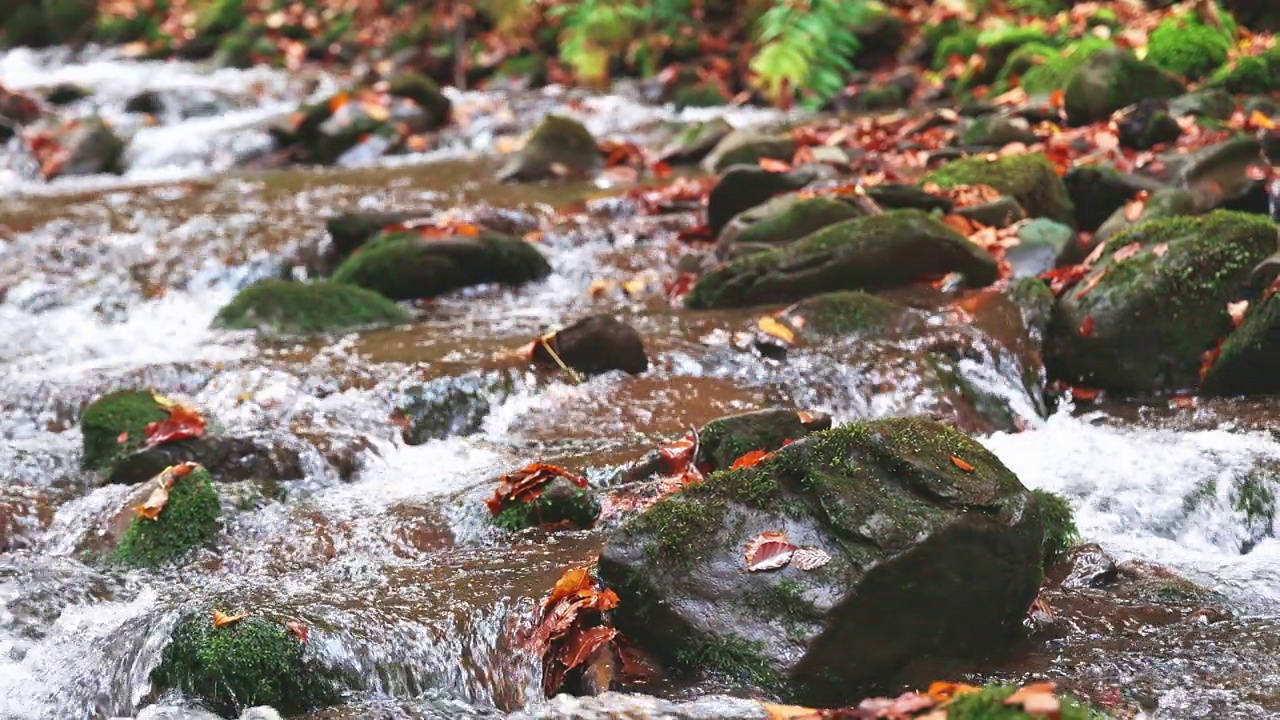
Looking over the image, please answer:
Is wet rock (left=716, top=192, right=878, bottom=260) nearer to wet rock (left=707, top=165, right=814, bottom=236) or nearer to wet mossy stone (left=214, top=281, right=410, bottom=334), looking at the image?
wet rock (left=707, top=165, right=814, bottom=236)

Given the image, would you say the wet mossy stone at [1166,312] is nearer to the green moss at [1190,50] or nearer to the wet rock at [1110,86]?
the wet rock at [1110,86]

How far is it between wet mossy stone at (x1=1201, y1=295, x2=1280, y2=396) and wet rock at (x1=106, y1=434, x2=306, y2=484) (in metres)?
4.02

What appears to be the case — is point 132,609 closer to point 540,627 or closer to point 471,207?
point 540,627

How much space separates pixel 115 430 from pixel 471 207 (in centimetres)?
444

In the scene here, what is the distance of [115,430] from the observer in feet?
16.0

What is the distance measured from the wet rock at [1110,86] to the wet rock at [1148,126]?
80 cm

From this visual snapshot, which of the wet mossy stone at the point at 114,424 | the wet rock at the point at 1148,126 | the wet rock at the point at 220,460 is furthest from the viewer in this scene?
the wet rock at the point at 1148,126

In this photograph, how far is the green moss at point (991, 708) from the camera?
2193 millimetres

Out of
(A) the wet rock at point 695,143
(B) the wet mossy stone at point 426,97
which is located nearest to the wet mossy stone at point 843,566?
(A) the wet rock at point 695,143

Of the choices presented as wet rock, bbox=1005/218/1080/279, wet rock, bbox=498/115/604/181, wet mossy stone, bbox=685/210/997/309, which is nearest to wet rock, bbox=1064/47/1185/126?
wet rock, bbox=1005/218/1080/279

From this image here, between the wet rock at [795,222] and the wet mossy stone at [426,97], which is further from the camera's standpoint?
the wet mossy stone at [426,97]

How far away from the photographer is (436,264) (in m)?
7.12

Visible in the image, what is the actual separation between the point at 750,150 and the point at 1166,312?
4.61 m

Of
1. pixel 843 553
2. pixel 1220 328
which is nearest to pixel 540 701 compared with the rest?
pixel 843 553
